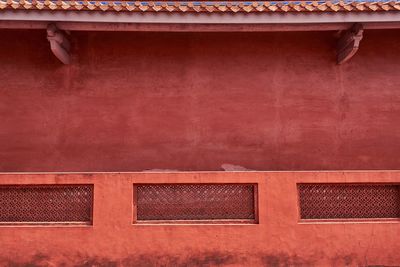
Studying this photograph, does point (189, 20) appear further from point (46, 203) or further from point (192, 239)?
point (46, 203)

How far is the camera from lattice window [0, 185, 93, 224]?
4527 mm

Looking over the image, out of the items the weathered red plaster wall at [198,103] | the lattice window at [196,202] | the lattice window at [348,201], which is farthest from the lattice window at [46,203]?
the lattice window at [348,201]

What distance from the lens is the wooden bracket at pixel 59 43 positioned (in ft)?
17.7

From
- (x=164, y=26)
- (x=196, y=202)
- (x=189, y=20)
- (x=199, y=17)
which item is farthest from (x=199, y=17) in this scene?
(x=196, y=202)

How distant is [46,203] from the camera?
4.54m

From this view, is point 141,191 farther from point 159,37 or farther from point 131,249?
point 159,37

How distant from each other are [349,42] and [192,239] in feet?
13.3

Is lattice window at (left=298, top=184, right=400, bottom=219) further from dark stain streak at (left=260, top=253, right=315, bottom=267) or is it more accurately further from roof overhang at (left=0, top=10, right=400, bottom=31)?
roof overhang at (left=0, top=10, right=400, bottom=31)

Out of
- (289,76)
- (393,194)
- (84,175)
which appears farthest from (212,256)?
(289,76)

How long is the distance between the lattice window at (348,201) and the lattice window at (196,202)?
0.75m

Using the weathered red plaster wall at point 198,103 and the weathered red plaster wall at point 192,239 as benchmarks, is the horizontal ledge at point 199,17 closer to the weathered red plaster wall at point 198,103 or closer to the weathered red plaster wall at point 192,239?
the weathered red plaster wall at point 198,103

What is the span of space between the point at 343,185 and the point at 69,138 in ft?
14.5

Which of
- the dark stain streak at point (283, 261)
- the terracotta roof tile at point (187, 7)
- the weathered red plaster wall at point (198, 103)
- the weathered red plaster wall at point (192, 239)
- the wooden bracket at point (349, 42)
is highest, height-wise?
the terracotta roof tile at point (187, 7)

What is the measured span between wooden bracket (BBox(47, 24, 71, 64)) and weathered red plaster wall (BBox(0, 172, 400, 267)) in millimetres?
2251
